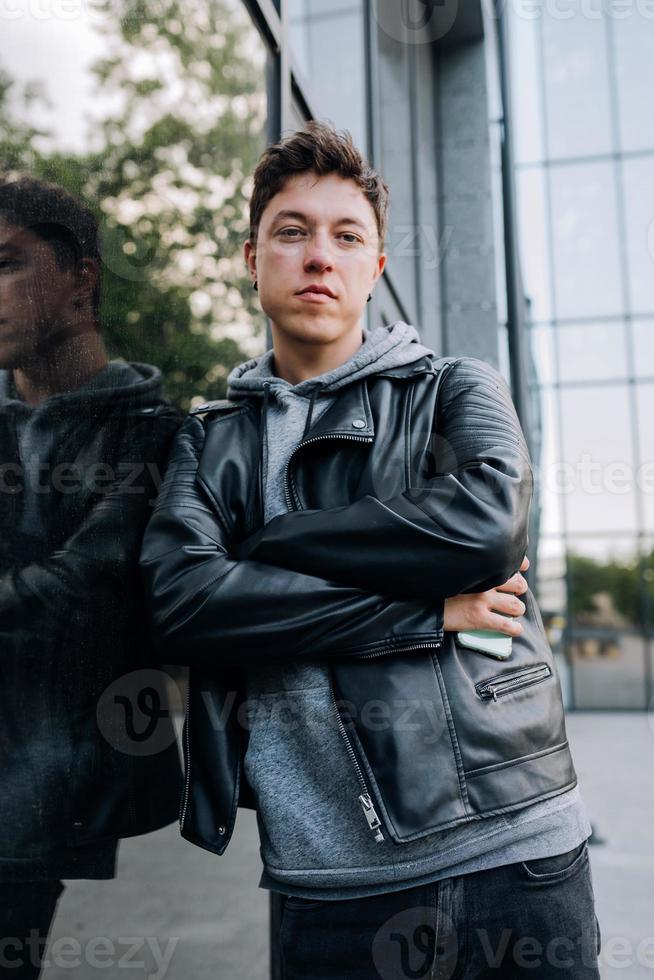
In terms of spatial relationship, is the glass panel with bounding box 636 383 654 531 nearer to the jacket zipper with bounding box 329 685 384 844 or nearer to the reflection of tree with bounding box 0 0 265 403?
the reflection of tree with bounding box 0 0 265 403

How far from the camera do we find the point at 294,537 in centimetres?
138

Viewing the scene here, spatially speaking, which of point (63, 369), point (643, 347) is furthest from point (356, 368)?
point (643, 347)

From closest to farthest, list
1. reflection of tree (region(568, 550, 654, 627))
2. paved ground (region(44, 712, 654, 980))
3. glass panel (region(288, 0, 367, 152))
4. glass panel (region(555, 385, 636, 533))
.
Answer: paved ground (region(44, 712, 654, 980)) < glass panel (region(288, 0, 367, 152)) < glass panel (region(555, 385, 636, 533)) < reflection of tree (region(568, 550, 654, 627))

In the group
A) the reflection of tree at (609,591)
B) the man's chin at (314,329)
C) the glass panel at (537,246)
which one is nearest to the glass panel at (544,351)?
the glass panel at (537,246)

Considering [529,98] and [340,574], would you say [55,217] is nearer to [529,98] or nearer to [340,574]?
[340,574]

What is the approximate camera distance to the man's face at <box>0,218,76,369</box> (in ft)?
3.79

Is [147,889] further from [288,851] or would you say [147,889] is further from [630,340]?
[630,340]

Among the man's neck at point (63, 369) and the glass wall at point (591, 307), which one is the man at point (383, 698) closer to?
the man's neck at point (63, 369)

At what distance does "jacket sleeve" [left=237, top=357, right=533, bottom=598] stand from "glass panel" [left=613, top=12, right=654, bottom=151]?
1346 cm

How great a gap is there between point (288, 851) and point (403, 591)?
1.54 feet

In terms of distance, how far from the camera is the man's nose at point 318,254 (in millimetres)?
1568

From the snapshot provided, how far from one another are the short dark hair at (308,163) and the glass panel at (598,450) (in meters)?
11.8

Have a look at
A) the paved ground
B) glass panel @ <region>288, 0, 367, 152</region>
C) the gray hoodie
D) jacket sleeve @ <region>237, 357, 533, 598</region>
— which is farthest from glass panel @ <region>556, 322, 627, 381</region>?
the gray hoodie

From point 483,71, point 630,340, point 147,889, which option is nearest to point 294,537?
point 147,889
